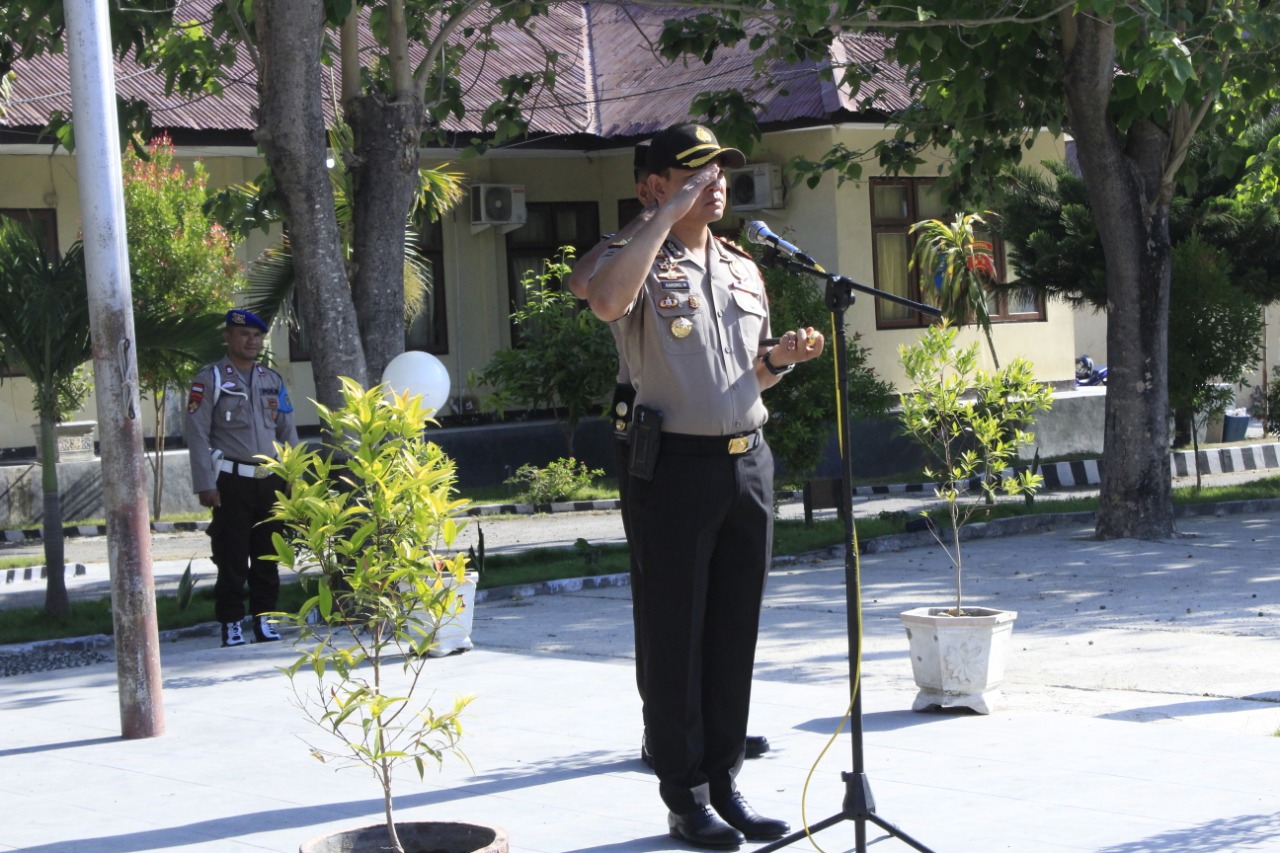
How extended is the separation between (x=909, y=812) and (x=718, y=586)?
1.00m

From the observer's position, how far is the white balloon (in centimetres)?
910

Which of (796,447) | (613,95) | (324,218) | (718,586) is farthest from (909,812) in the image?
(613,95)

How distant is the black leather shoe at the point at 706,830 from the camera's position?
4.88 metres

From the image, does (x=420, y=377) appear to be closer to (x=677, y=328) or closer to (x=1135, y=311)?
(x=677, y=328)

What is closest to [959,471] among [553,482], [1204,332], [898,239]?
[1204,332]

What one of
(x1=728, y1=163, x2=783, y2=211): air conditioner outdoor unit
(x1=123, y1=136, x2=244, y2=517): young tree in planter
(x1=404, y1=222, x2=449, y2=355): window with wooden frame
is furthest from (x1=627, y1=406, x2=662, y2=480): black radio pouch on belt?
(x1=404, y1=222, x2=449, y2=355): window with wooden frame

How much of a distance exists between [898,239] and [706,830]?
16.9 meters

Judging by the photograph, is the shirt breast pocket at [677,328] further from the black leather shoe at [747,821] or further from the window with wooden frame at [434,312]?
the window with wooden frame at [434,312]

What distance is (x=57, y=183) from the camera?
1778 cm

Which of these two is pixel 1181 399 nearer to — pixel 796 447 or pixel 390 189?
pixel 796 447

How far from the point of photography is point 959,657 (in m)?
6.74

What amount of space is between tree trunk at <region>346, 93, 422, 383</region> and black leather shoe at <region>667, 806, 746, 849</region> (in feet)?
18.8

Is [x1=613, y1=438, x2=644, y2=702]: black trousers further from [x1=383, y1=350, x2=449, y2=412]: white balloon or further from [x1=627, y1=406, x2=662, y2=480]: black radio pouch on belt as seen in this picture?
[x1=383, y1=350, x2=449, y2=412]: white balloon

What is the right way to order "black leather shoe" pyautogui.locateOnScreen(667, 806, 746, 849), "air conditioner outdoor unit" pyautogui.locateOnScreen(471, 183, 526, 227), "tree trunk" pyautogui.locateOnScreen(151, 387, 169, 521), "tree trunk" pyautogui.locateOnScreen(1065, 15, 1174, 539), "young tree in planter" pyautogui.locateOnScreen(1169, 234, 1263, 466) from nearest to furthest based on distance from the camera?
"black leather shoe" pyautogui.locateOnScreen(667, 806, 746, 849)
"tree trunk" pyautogui.locateOnScreen(1065, 15, 1174, 539)
"young tree in planter" pyautogui.locateOnScreen(1169, 234, 1263, 466)
"tree trunk" pyautogui.locateOnScreen(151, 387, 169, 521)
"air conditioner outdoor unit" pyautogui.locateOnScreen(471, 183, 526, 227)
